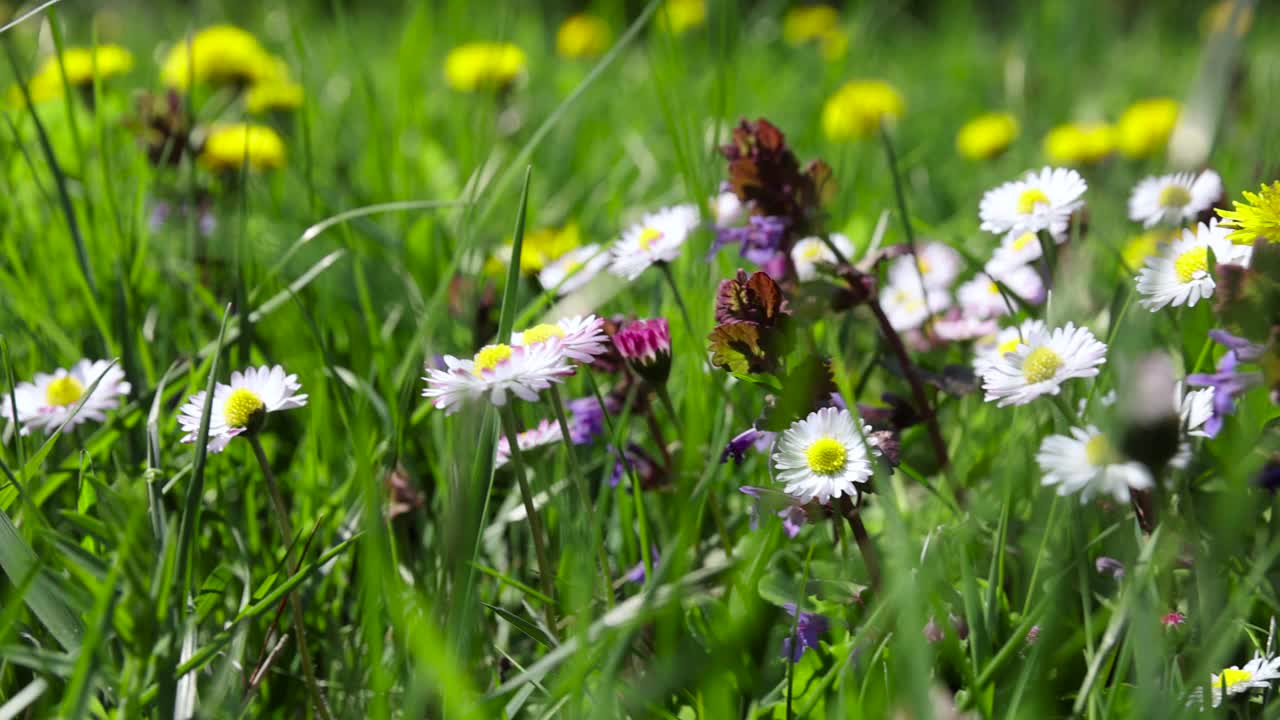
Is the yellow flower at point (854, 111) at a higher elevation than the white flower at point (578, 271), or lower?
higher

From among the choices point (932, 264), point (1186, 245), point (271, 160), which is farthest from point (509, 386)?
point (271, 160)

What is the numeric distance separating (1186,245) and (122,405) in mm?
1081

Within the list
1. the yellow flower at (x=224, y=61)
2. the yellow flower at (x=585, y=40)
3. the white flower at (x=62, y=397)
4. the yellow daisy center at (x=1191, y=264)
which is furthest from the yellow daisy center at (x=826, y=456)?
the yellow flower at (x=585, y=40)

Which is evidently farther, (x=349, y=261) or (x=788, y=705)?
(x=349, y=261)

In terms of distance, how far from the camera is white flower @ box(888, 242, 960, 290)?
57.5 inches

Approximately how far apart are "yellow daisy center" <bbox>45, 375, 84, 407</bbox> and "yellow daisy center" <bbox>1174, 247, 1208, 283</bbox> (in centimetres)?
103

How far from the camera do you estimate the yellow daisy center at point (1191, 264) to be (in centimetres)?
89

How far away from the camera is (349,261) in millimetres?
1609

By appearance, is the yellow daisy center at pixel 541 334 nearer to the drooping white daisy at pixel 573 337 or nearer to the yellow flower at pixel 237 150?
the drooping white daisy at pixel 573 337

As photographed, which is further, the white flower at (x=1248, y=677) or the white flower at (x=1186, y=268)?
the white flower at (x=1186, y=268)

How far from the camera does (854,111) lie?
6.86 ft

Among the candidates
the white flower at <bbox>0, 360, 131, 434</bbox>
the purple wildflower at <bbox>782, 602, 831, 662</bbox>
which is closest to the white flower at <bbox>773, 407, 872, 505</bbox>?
the purple wildflower at <bbox>782, 602, 831, 662</bbox>

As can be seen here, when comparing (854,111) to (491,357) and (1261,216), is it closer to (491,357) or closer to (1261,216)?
(1261,216)

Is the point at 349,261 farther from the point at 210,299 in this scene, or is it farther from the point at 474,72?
the point at 474,72
